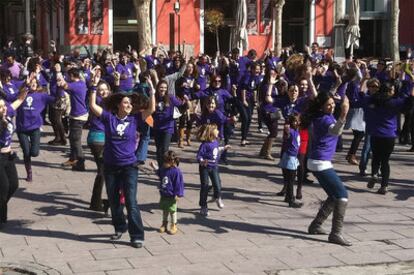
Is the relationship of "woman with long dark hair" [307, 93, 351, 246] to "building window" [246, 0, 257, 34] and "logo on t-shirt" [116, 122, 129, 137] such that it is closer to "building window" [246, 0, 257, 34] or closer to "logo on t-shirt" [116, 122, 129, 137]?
"logo on t-shirt" [116, 122, 129, 137]

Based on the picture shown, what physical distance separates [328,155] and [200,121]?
4.40 metres

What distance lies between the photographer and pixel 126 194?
7.59 m

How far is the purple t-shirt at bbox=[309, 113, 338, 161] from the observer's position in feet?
25.8

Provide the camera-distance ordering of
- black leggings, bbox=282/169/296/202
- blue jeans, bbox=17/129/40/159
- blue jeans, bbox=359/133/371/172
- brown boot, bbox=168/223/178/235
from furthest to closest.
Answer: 1. blue jeans, bbox=359/133/371/172
2. blue jeans, bbox=17/129/40/159
3. black leggings, bbox=282/169/296/202
4. brown boot, bbox=168/223/178/235

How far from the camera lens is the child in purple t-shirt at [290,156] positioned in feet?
32.0

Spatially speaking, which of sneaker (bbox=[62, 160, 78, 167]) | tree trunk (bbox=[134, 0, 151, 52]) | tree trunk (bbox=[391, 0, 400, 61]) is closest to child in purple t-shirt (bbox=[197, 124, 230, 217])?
sneaker (bbox=[62, 160, 78, 167])

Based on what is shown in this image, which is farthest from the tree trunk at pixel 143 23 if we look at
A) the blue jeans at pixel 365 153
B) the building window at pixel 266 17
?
the blue jeans at pixel 365 153

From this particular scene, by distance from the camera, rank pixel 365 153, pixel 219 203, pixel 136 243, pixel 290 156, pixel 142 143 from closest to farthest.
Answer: pixel 136 243 → pixel 219 203 → pixel 290 156 → pixel 142 143 → pixel 365 153

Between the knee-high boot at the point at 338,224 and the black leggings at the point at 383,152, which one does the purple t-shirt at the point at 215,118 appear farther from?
the knee-high boot at the point at 338,224

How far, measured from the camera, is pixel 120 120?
7699 millimetres

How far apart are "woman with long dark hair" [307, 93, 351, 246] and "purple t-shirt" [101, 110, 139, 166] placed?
2.06m

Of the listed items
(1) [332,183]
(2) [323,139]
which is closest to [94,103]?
(2) [323,139]

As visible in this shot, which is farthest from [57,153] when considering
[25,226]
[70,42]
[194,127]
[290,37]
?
[290,37]

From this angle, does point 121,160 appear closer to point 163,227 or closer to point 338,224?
point 163,227
